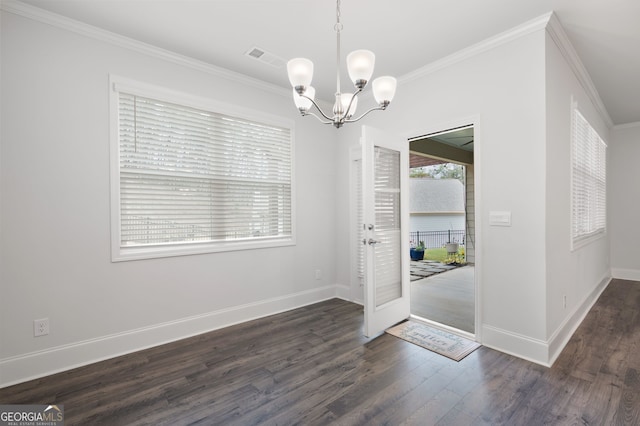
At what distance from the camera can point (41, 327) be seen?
235cm

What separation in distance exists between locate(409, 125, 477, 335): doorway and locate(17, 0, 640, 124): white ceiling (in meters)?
0.92

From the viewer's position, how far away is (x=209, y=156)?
3246mm

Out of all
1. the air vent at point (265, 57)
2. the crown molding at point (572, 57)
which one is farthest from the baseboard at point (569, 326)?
the air vent at point (265, 57)

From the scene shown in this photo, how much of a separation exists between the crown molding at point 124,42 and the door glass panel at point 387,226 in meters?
1.69

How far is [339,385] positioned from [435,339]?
125 centimetres

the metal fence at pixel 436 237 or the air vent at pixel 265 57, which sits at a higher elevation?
the air vent at pixel 265 57

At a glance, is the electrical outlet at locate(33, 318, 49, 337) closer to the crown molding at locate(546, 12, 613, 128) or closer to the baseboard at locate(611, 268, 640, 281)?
the crown molding at locate(546, 12, 613, 128)

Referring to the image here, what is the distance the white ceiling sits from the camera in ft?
7.55

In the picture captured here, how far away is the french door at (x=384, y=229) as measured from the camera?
3027mm

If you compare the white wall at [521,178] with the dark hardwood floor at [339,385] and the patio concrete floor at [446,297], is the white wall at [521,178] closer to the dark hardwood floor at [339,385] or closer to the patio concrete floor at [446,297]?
the dark hardwood floor at [339,385]

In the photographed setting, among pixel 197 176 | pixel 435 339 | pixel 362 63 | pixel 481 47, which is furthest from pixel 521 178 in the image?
pixel 197 176

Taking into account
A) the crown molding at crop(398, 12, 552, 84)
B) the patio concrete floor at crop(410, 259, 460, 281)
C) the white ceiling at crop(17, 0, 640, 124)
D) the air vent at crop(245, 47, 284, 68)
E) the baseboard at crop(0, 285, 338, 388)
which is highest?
the white ceiling at crop(17, 0, 640, 124)

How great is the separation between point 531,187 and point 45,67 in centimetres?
416

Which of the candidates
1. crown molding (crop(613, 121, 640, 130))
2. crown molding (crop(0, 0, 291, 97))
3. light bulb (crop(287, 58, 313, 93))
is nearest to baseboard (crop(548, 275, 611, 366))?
light bulb (crop(287, 58, 313, 93))
